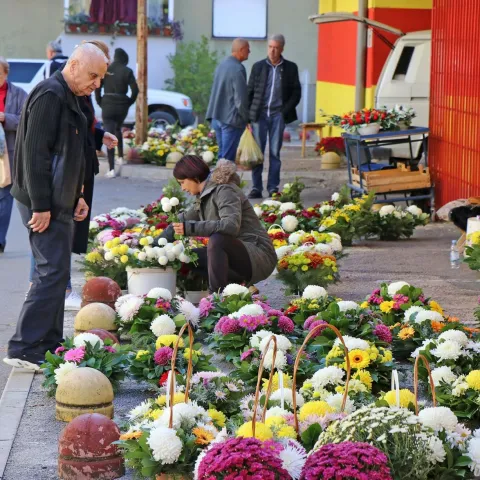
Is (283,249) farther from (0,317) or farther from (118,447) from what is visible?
(118,447)

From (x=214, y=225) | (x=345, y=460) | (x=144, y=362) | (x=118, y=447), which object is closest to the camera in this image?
(x=345, y=460)

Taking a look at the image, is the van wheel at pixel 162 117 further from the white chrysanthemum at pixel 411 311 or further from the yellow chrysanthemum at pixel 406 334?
the yellow chrysanthemum at pixel 406 334

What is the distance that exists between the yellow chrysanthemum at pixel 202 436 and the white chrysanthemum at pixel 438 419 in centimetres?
80

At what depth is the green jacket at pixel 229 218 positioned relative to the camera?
7965 mm

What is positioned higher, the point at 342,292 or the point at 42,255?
the point at 42,255

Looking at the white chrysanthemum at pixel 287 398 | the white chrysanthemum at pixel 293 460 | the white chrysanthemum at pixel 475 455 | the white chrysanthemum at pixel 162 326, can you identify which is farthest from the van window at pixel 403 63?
the white chrysanthemum at pixel 293 460

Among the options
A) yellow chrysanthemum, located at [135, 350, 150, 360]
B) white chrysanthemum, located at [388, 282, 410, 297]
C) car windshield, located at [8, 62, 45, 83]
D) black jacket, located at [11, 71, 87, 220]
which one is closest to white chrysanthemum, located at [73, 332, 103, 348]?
yellow chrysanthemum, located at [135, 350, 150, 360]

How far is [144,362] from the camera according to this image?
610 cm

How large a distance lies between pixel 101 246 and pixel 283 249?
141 cm

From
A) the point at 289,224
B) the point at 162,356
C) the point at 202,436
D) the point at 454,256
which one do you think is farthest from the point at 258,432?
the point at 454,256

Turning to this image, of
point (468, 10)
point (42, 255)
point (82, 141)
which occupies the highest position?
point (468, 10)

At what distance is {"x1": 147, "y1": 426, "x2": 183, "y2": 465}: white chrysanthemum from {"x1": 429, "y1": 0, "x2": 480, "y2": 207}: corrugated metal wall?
27.3 ft

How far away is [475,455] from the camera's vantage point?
14.3ft

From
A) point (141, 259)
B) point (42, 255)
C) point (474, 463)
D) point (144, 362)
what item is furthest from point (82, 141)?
point (474, 463)
